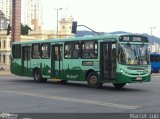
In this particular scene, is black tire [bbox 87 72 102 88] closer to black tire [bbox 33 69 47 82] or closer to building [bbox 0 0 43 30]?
black tire [bbox 33 69 47 82]

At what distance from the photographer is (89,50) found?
78.7ft

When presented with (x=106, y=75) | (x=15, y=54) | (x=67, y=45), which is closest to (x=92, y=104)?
(x=106, y=75)

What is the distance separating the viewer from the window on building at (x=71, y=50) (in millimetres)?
24969

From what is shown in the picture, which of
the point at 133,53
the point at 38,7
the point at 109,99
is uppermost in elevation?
the point at 38,7

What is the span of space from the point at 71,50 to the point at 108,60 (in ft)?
10.9

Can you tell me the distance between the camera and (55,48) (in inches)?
1061

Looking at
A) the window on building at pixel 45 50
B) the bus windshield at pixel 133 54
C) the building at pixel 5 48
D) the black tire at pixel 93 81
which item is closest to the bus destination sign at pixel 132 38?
the bus windshield at pixel 133 54

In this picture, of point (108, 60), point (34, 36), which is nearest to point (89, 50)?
point (108, 60)

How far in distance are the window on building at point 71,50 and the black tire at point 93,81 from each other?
61.3 inches

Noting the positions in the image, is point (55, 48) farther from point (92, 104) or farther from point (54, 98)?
point (92, 104)

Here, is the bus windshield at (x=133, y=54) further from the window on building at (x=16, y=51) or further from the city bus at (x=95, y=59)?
the window on building at (x=16, y=51)

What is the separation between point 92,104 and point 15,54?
16.1 meters

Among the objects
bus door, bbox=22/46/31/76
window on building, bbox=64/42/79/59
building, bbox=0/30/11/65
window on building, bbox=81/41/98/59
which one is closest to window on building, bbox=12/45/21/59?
bus door, bbox=22/46/31/76

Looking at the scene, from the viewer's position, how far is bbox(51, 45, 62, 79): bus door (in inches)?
1045
